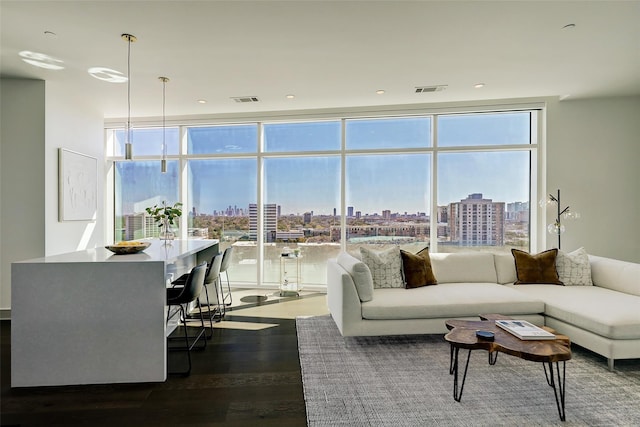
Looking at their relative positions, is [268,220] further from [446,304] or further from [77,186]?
[446,304]

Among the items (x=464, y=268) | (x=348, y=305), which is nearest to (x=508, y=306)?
(x=464, y=268)

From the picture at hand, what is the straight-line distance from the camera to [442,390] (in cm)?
230

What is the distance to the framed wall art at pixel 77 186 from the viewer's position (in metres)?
4.17

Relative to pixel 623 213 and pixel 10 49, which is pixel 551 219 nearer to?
pixel 623 213

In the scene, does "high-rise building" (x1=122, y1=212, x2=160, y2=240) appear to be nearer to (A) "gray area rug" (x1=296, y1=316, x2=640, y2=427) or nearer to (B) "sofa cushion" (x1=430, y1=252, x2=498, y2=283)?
(A) "gray area rug" (x1=296, y1=316, x2=640, y2=427)

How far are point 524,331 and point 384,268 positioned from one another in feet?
5.00

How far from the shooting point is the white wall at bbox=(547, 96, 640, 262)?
4547 millimetres

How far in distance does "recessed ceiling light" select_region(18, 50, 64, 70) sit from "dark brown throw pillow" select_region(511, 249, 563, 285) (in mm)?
5606

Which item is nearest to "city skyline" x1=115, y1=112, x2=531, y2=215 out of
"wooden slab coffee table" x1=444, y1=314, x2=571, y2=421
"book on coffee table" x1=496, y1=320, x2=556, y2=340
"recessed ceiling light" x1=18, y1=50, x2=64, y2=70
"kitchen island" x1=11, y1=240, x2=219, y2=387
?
"recessed ceiling light" x1=18, y1=50, x2=64, y2=70

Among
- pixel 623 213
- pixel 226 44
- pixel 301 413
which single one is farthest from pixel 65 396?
pixel 623 213

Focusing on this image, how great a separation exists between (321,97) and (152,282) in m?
3.29

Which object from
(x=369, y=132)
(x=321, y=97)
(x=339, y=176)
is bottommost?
(x=339, y=176)

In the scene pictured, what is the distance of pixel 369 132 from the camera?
5.19 meters

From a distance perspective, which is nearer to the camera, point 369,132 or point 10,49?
point 10,49
